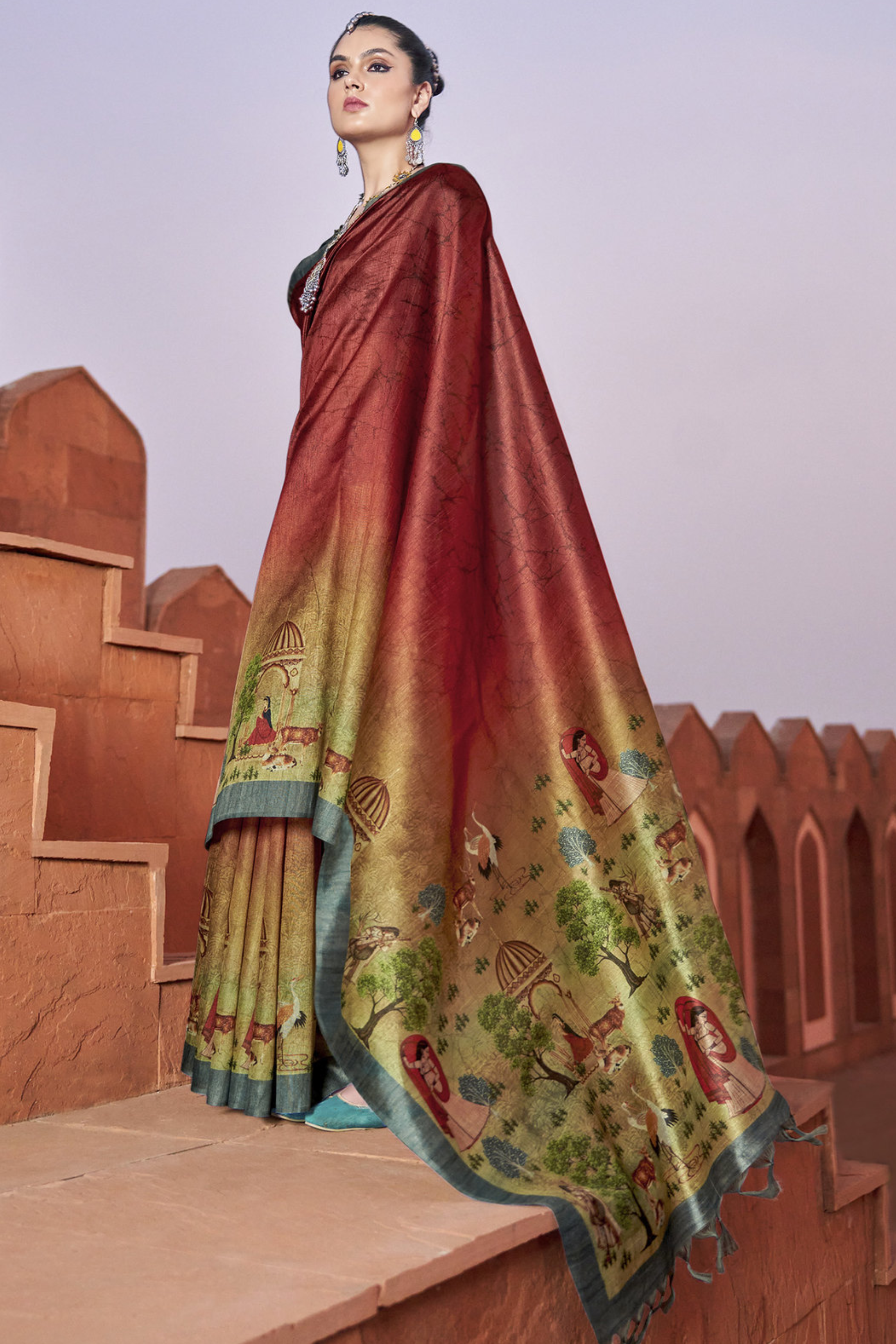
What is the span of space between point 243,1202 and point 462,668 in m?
1.00

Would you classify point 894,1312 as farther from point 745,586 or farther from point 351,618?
point 745,586

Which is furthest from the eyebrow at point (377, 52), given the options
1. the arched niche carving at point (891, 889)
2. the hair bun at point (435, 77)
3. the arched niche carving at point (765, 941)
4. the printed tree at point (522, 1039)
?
the arched niche carving at point (891, 889)

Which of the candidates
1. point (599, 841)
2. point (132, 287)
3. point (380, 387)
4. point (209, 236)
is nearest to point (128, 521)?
point (380, 387)

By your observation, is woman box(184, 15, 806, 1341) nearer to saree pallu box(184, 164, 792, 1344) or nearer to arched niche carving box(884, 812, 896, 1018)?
saree pallu box(184, 164, 792, 1344)

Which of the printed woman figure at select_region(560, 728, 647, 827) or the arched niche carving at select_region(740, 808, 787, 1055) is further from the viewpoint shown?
the arched niche carving at select_region(740, 808, 787, 1055)

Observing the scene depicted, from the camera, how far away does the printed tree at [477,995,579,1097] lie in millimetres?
2018

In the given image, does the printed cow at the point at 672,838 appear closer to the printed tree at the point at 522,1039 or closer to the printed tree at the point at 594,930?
the printed tree at the point at 594,930

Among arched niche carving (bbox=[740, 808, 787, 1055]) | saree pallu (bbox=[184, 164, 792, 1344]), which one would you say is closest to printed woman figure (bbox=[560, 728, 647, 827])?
saree pallu (bbox=[184, 164, 792, 1344])

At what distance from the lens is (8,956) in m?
2.29

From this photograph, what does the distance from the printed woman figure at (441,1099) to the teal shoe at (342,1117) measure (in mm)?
205

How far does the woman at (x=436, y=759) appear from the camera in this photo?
1961 mm

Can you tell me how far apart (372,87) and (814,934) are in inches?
306

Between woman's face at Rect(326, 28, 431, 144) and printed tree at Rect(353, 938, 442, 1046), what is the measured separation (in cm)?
164

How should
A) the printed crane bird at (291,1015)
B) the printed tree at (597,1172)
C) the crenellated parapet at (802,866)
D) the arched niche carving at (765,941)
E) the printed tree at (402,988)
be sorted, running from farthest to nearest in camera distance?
the arched niche carving at (765,941)
the crenellated parapet at (802,866)
the printed crane bird at (291,1015)
the printed tree at (402,988)
the printed tree at (597,1172)
